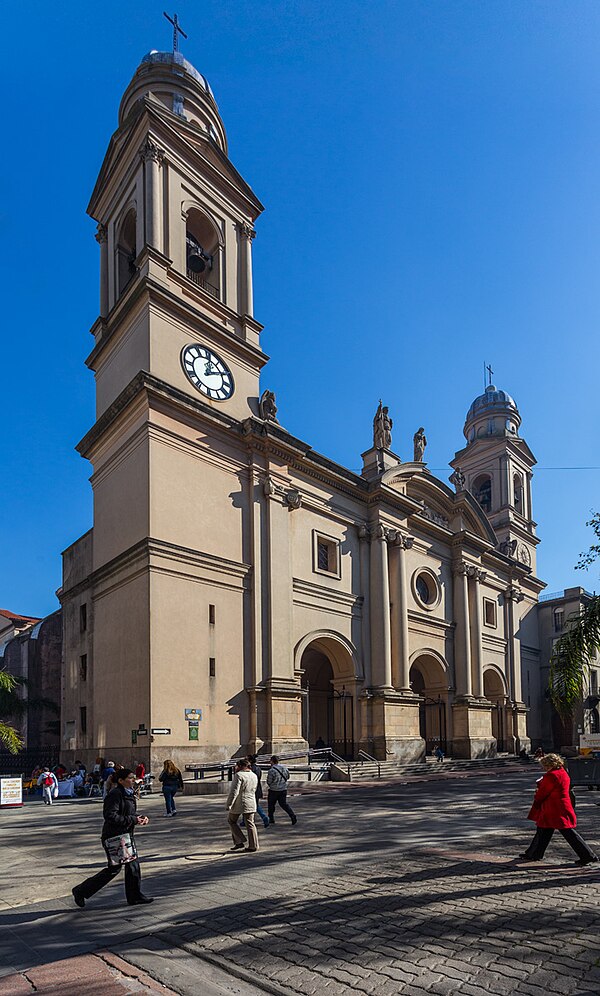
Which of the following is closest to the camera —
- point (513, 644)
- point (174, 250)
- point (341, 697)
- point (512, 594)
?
point (174, 250)

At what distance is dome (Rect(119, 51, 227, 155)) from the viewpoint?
32.9 meters

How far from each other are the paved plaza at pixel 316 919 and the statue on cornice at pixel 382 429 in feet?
86.3

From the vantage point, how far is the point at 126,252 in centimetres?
3186

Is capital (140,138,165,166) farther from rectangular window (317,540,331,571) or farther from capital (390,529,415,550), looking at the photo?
capital (390,529,415,550)

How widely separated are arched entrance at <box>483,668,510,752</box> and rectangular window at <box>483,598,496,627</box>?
296 centimetres

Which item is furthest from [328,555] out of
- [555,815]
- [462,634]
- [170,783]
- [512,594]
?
[555,815]

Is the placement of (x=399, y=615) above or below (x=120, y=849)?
above

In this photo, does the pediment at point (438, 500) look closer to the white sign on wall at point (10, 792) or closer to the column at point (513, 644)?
the column at point (513, 644)

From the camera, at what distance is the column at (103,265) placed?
102 ft

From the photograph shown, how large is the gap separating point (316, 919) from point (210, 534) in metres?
19.7

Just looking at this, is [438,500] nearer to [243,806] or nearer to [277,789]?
[277,789]

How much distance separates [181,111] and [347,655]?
82.3 feet

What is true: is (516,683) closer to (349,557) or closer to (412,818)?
(349,557)

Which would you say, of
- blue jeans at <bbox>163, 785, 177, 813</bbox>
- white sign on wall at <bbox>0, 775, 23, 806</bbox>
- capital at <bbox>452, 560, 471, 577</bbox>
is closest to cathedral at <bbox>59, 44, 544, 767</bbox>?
capital at <bbox>452, 560, 471, 577</bbox>
